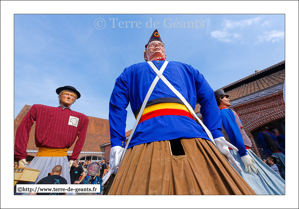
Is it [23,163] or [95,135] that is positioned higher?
[23,163]

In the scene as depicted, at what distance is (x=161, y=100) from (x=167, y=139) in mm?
328

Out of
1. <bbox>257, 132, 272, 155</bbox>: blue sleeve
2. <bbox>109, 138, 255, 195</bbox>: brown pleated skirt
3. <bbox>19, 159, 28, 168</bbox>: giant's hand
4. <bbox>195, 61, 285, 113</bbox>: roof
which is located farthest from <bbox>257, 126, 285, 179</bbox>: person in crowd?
<bbox>19, 159, 28, 168</bbox>: giant's hand

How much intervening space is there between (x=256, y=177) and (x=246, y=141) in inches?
25.0

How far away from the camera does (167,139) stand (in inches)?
41.4

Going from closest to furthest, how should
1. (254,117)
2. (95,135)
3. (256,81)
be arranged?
(95,135) → (254,117) → (256,81)

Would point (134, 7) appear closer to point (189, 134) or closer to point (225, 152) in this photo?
point (189, 134)

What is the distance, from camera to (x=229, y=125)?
8.56 ft

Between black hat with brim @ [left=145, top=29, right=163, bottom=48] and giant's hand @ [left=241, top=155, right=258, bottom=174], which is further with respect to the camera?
giant's hand @ [left=241, top=155, right=258, bottom=174]

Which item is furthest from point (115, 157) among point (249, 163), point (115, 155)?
point (249, 163)

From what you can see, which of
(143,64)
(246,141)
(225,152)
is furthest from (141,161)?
(246,141)

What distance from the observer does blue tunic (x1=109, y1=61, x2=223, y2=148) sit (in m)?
1.11

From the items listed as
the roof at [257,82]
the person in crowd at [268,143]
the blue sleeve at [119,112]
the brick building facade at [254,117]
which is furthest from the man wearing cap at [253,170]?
the roof at [257,82]

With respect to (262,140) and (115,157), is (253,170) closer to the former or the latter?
(115,157)

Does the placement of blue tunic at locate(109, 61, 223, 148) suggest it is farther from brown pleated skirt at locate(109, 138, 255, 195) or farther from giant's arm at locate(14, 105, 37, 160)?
giant's arm at locate(14, 105, 37, 160)
